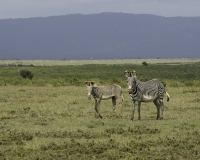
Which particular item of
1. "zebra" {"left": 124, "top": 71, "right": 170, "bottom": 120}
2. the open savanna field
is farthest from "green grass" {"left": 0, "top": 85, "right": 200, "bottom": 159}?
"zebra" {"left": 124, "top": 71, "right": 170, "bottom": 120}

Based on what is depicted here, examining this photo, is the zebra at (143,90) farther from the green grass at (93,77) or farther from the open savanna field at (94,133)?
the green grass at (93,77)

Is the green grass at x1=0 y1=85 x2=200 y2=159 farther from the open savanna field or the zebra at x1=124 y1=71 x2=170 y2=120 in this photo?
the zebra at x1=124 y1=71 x2=170 y2=120

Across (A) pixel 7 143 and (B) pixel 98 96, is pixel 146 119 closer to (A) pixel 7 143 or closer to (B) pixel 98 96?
(B) pixel 98 96

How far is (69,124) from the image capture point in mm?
18266

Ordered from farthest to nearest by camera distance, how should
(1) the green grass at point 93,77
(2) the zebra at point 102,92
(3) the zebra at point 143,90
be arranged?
(1) the green grass at point 93,77, (2) the zebra at point 102,92, (3) the zebra at point 143,90

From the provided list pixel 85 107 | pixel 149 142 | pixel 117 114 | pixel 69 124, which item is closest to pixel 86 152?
pixel 149 142

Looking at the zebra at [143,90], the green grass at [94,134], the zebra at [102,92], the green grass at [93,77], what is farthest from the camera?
the green grass at [93,77]

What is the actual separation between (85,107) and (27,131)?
8470 millimetres

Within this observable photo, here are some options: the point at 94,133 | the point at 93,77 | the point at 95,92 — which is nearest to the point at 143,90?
the point at 95,92

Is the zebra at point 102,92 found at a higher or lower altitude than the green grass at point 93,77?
higher

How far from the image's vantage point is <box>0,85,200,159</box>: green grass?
13133mm

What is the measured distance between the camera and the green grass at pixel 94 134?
1313cm

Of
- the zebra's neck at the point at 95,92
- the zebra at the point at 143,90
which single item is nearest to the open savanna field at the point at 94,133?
the zebra at the point at 143,90

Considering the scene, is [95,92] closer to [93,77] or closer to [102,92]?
[102,92]
